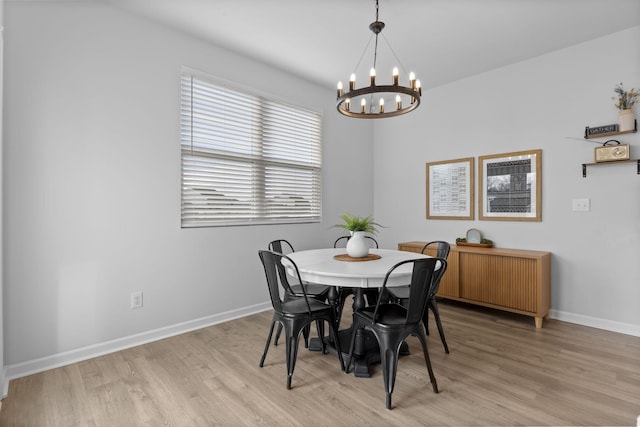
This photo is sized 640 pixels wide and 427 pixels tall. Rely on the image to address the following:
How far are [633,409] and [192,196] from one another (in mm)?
3543

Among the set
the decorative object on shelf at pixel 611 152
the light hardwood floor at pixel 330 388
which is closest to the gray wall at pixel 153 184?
the decorative object on shelf at pixel 611 152

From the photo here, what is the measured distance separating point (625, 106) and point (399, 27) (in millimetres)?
2217

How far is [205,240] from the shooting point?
130 inches

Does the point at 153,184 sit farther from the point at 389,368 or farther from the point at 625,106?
the point at 625,106

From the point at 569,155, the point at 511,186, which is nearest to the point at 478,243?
the point at 511,186

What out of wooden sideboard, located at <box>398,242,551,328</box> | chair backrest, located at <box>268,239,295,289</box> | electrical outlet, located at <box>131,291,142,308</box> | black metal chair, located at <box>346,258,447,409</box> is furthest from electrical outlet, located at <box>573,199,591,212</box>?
electrical outlet, located at <box>131,291,142,308</box>

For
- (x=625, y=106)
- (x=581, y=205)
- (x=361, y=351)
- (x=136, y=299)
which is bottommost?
(x=361, y=351)

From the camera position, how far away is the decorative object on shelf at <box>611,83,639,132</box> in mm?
2994

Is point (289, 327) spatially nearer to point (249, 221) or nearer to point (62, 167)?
point (249, 221)

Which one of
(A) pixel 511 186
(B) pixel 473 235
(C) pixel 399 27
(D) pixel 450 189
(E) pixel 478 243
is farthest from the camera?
(D) pixel 450 189

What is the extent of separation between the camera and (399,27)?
9.85ft

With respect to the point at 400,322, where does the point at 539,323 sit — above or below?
below

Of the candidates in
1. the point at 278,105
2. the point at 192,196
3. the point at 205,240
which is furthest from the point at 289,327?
the point at 278,105

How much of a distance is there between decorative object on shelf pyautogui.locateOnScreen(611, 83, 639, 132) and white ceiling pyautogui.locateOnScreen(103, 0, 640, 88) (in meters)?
0.36
